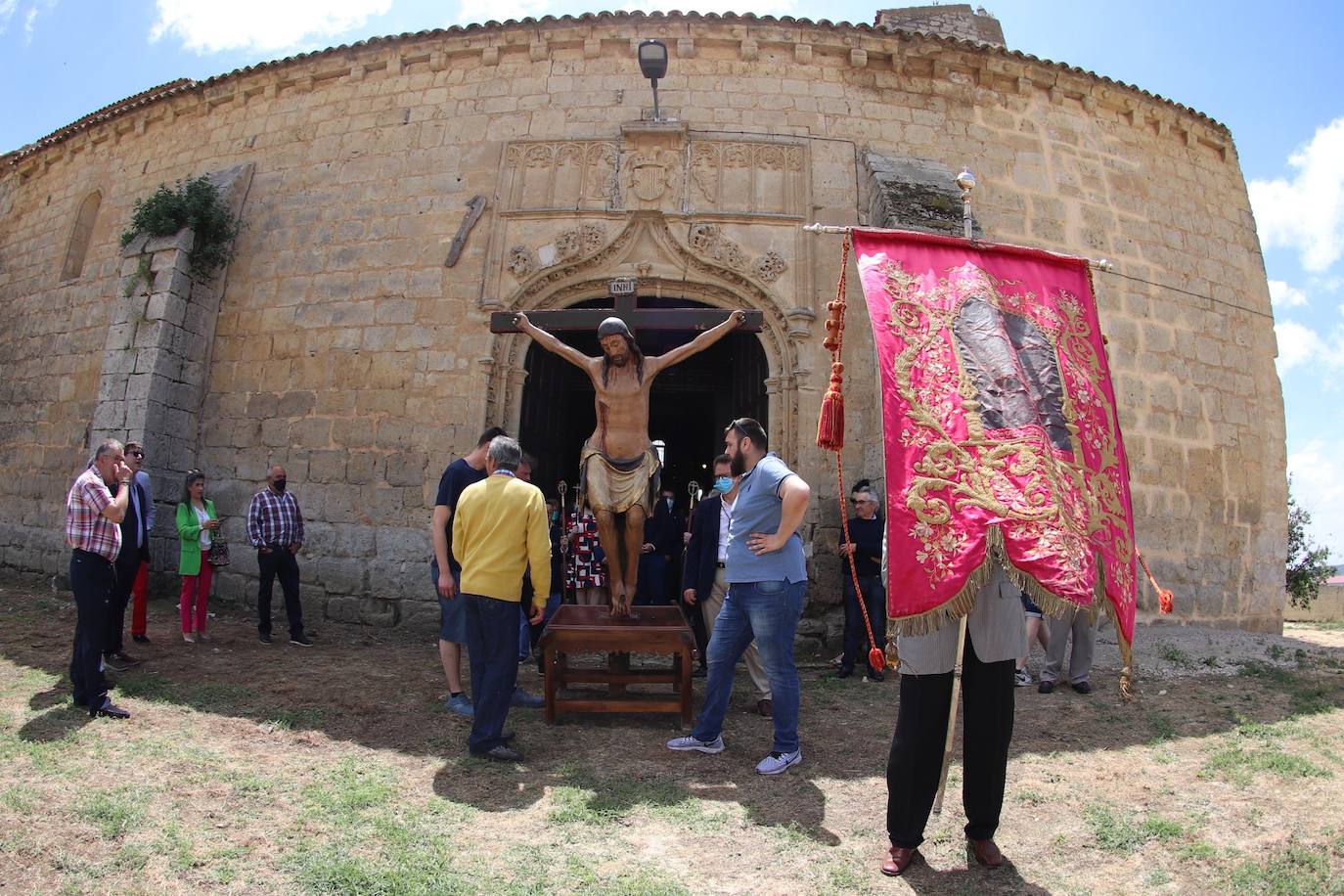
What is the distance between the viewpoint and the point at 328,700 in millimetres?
5043

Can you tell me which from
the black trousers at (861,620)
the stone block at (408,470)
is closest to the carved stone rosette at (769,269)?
the black trousers at (861,620)

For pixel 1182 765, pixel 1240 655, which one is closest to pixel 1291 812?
pixel 1182 765

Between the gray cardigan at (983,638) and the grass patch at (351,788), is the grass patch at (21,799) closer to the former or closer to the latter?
the grass patch at (351,788)

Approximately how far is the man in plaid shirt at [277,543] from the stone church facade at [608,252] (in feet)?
3.18

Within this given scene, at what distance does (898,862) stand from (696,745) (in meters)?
1.52

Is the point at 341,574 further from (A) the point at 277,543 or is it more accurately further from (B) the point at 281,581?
(A) the point at 277,543

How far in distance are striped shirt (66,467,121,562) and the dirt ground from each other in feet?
3.10

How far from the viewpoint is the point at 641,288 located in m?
8.08

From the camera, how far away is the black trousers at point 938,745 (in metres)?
2.92

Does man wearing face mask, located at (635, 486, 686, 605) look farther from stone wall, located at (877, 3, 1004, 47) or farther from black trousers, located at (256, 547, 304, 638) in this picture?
stone wall, located at (877, 3, 1004, 47)

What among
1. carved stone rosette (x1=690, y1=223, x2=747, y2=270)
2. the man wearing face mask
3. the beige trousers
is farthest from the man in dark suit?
carved stone rosette (x1=690, y1=223, x2=747, y2=270)

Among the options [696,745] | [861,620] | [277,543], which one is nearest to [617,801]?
[696,745]

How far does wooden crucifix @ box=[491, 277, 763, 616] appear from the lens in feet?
16.6

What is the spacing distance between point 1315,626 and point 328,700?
49.6 ft
